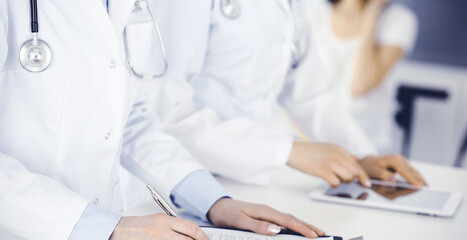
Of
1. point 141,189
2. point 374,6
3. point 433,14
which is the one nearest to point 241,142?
point 141,189

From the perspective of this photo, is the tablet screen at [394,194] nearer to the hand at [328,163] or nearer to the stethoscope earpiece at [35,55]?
the hand at [328,163]

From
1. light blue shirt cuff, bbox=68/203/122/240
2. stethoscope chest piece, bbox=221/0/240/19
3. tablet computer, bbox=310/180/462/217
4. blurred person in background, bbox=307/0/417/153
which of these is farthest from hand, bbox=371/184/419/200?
blurred person in background, bbox=307/0/417/153

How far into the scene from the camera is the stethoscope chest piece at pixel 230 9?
4.80 feet

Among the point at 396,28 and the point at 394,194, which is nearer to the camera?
the point at 394,194

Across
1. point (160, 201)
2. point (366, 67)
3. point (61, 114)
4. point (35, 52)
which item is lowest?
point (366, 67)

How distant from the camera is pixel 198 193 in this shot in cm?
125

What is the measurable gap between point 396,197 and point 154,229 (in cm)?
62

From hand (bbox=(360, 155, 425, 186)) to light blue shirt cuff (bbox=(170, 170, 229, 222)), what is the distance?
0.42 m

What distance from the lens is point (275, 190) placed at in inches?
57.7

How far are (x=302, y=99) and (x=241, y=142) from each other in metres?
0.42

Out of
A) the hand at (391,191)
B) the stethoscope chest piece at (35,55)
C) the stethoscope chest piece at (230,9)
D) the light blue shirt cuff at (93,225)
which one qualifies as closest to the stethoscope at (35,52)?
the stethoscope chest piece at (35,55)

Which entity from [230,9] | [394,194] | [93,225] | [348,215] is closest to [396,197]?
[394,194]

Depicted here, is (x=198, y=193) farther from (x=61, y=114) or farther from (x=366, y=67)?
(x=366, y=67)

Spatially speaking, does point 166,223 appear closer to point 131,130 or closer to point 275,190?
point 131,130
